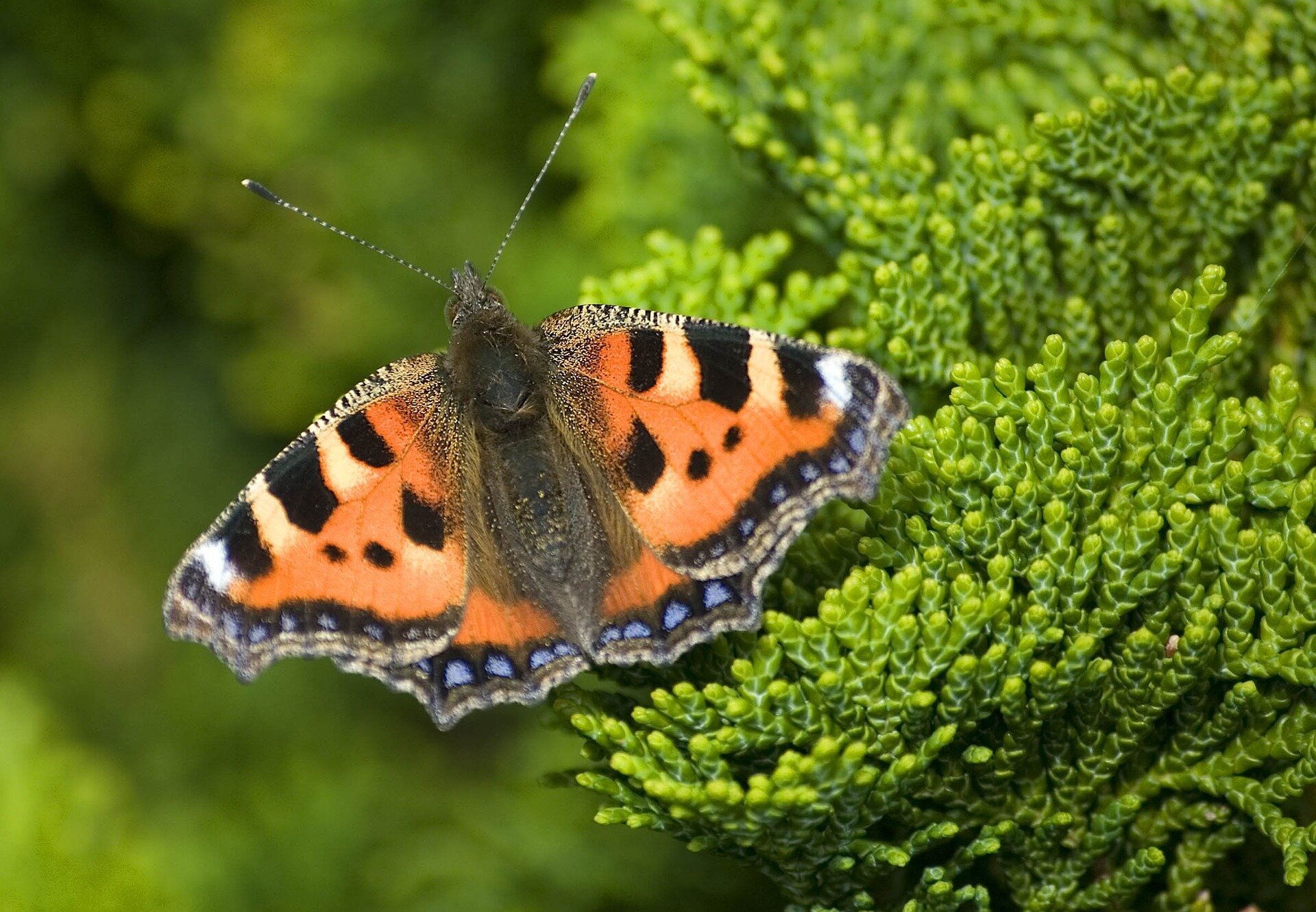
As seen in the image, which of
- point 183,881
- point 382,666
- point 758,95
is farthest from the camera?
point 183,881

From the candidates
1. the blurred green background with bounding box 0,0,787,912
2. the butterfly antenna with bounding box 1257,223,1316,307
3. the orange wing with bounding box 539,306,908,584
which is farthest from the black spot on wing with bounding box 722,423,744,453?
the blurred green background with bounding box 0,0,787,912

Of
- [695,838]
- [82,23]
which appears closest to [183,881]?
[695,838]

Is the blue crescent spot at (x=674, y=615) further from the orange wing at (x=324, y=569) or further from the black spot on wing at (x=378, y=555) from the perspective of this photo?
the black spot on wing at (x=378, y=555)

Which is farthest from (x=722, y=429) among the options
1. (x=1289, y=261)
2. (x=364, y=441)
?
(x=1289, y=261)

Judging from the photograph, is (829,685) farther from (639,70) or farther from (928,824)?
(639,70)

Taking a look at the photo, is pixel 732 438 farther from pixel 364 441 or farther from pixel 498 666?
pixel 364 441

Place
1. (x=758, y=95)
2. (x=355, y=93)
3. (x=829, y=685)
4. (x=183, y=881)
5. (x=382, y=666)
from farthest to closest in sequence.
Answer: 1. (x=355, y=93)
2. (x=183, y=881)
3. (x=758, y=95)
4. (x=382, y=666)
5. (x=829, y=685)
